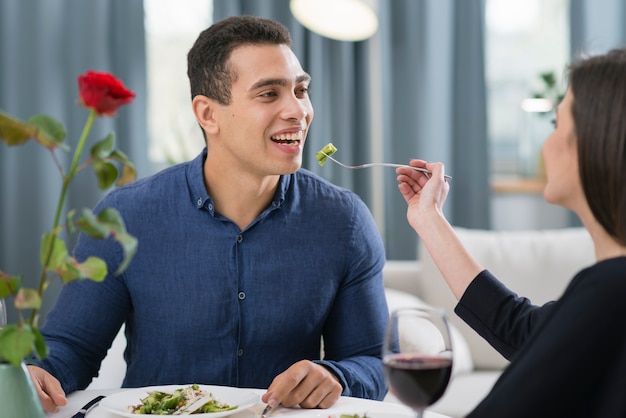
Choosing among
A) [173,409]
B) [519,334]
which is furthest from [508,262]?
[173,409]

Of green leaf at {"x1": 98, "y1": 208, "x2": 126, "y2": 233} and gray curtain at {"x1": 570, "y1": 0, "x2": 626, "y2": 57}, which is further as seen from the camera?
gray curtain at {"x1": 570, "y1": 0, "x2": 626, "y2": 57}

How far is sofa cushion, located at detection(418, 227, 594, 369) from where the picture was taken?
10.3 ft

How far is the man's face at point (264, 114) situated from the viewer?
1904mm

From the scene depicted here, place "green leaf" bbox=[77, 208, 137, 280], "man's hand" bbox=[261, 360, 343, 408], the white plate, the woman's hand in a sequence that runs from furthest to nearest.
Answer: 1. the woman's hand
2. "man's hand" bbox=[261, 360, 343, 408]
3. the white plate
4. "green leaf" bbox=[77, 208, 137, 280]

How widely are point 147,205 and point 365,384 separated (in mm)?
635

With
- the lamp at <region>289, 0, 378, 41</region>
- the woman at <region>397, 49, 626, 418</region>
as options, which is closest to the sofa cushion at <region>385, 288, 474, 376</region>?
the lamp at <region>289, 0, 378, 41</region>

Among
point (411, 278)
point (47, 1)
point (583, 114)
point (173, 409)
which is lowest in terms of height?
point (411, 278)

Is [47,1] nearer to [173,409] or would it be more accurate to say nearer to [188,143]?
[188,143]

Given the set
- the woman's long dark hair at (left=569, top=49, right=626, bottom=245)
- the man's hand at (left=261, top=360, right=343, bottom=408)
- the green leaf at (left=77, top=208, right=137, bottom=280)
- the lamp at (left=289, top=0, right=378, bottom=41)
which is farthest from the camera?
the lamp at (left=289, top=0, right=378, bottom=41)

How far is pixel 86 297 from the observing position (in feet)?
5.87

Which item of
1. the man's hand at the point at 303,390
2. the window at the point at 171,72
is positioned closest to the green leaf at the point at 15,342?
the man's hand at the point at 303,390

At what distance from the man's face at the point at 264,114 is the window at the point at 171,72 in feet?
6.67

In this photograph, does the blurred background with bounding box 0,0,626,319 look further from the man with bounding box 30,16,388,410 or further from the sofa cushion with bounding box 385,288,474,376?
the man with bounding box 30,16,388,410

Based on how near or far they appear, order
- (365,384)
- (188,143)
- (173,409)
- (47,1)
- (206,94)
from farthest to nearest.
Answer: (188,143), (47,1), (206,94), (365,384), (173,409)
